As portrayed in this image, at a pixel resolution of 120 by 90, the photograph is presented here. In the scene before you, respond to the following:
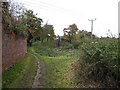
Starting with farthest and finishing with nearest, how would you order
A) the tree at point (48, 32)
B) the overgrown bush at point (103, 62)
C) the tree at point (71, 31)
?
the tree at point (71, 31)
the tree at point (48, 32)
the overgrown bush at point (103, 62)

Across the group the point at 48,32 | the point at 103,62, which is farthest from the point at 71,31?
the point at 103,62

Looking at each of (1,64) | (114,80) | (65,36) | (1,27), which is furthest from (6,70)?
(65,36)

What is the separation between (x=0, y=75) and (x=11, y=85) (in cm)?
190

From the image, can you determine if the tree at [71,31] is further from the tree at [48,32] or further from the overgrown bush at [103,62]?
the overgrown bush at [103,62]

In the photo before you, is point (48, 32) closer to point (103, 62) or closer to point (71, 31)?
point (71, 31)

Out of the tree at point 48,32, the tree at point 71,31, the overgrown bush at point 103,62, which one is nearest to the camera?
the overgrown bush at point 103,62

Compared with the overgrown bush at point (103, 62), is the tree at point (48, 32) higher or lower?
higher

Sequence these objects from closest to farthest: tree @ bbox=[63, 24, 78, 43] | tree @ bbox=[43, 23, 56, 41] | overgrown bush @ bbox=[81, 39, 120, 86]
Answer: overgrown bush @ bbox=[81, 39, 120, 86] → tree @ bbox=[43, 23, 56, 41] → tree @ bbox=[63, 24, 78, 43]

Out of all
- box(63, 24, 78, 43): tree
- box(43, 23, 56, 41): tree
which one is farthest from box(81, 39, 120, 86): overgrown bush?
box(63, 24, 78, 43): tree

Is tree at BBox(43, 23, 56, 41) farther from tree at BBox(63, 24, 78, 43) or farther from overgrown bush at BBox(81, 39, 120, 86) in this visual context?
overgrown bush at BBox(81, 39, 120, 86)

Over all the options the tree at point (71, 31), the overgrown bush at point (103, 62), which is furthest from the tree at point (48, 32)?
the overgrown bush at point (103, 62)

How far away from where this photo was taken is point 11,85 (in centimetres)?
1305

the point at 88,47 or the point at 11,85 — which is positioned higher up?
the point at 88,47

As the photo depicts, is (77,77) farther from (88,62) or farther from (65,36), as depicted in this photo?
(65,36)
